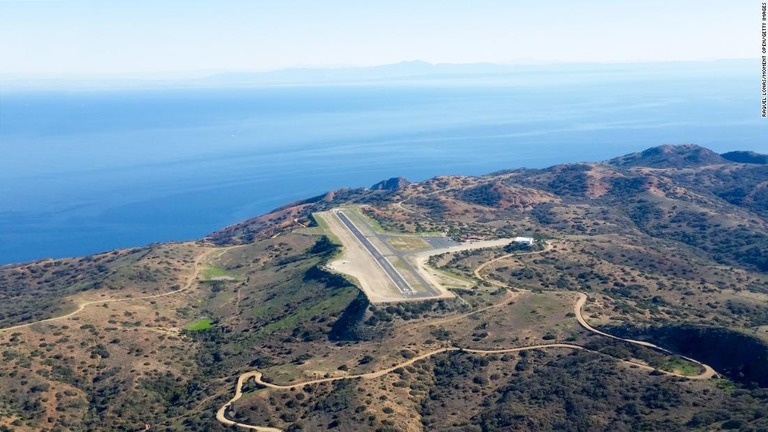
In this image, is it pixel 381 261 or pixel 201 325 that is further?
pixel 381 261

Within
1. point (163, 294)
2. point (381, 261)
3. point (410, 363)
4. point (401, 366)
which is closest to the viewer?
point (401, 366)

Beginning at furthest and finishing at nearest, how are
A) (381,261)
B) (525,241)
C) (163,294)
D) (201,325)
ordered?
(525,241)
(381,261)
(163,294)
(201,325)

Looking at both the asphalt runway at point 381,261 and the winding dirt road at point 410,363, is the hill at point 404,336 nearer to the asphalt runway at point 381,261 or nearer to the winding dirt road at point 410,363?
the winding dirt road at point 410,363

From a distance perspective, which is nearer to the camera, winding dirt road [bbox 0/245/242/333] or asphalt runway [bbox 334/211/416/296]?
winding dirt road [bbox 0/245/242/333]

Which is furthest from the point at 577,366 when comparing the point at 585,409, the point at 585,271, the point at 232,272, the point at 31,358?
the point at 232,272

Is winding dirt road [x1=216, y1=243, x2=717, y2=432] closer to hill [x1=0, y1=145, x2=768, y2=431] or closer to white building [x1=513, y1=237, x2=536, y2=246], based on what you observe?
hill [x1=0, y1=145, x2=768, y2=431]

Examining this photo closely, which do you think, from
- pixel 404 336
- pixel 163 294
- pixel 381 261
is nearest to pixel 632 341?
pixel 404 336

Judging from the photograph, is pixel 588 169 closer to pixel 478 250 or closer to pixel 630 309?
pixel 478 250

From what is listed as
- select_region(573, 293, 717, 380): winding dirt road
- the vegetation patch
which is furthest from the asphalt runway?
the vegetation patch

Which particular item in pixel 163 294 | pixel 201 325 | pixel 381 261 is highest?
pixel 381 261

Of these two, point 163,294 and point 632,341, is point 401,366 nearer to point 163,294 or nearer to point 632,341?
point 632,341
